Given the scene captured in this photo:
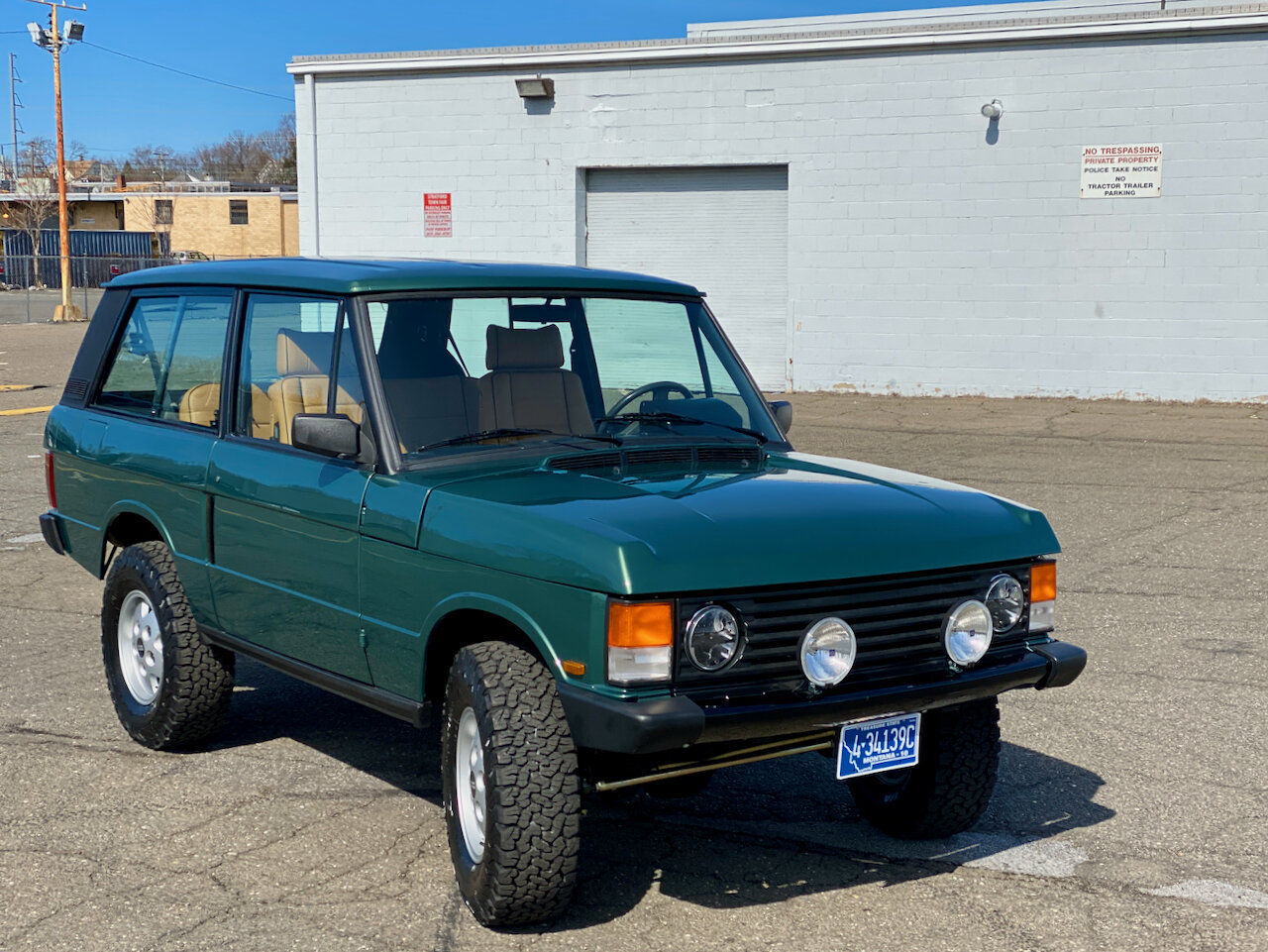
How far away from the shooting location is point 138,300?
6.05m

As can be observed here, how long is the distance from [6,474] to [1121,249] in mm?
13364

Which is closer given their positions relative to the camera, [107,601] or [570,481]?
[570,481]

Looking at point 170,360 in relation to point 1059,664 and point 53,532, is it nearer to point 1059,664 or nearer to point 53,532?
point 53,532

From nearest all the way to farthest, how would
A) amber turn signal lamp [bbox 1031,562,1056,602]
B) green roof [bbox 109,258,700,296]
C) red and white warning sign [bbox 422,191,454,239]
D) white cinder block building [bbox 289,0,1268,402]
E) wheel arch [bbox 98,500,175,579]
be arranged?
amber turn signal lamp [bbox 1031,562,1056,602], green roof [bbox 109,258,700,296], wheel arch [bbox 98,500,175,579], white cinder block building [bbox 289,0,1268,402], red and white warning sign [bbox 422,191,454,239]

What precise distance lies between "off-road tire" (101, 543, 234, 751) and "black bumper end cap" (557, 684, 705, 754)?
2188 millimetres

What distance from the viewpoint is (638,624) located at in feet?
11.9

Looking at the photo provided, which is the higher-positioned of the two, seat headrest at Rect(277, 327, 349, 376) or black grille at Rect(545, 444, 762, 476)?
seat headrest at Rect(277, 327, 349, 376)

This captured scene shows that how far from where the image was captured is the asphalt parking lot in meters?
3.99

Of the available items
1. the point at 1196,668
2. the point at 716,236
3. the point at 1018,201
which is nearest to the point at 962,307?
the point at 1018,201

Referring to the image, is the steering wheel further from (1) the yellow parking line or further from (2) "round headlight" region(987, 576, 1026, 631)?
(1) the yellow parking line

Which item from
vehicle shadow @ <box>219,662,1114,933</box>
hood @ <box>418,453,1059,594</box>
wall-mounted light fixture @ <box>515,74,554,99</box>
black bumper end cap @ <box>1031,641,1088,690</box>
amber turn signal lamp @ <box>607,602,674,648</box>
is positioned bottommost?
vehicle shadow @ <box>219,662,1114,933</box>

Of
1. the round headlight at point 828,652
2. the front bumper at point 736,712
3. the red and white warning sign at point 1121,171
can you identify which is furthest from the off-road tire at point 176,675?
the red and white warning sign at point 1121,171

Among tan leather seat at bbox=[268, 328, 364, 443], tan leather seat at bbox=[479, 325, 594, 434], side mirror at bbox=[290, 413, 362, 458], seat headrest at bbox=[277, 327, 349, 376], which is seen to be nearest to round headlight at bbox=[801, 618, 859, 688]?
tan leather seat at bbox=[479, 325, 594, 434]

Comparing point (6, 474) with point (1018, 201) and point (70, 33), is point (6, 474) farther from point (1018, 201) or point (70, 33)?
point (70, 33)
